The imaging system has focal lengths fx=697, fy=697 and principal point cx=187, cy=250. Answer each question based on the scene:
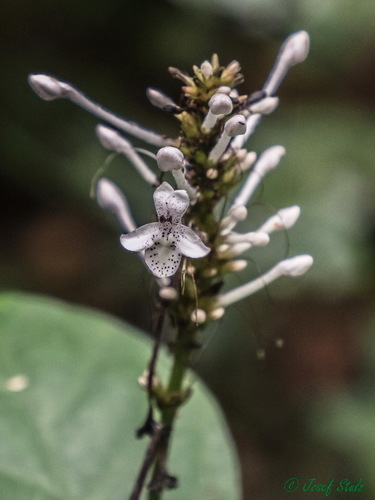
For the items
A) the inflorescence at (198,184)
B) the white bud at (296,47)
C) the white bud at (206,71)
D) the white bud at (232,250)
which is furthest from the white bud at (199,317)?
the white bud at (296,47)

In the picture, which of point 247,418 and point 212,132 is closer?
point 212,132

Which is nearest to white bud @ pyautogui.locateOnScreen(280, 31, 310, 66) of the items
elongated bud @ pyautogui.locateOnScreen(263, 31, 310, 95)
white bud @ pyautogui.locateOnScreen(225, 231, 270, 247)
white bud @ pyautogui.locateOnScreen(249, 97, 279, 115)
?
elongated bud @ pyautogui.locateOnScreen(263, 31, 310, 95)

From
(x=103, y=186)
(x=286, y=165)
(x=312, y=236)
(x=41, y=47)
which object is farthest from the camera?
(x=41, y=47)

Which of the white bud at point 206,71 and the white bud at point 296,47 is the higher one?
the white bud at point 296,47

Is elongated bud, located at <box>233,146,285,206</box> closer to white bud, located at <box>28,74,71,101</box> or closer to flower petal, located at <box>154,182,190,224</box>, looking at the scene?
flower petal, located at <box>154,182,190,224</box>

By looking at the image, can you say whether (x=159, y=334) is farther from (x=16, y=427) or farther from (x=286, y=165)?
(x=286, y=165)

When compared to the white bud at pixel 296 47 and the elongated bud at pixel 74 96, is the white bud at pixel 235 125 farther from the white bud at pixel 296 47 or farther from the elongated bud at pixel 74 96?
the white bud at pixel 296 47

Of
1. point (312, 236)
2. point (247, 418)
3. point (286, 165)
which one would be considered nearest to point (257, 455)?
point (247, 418)
